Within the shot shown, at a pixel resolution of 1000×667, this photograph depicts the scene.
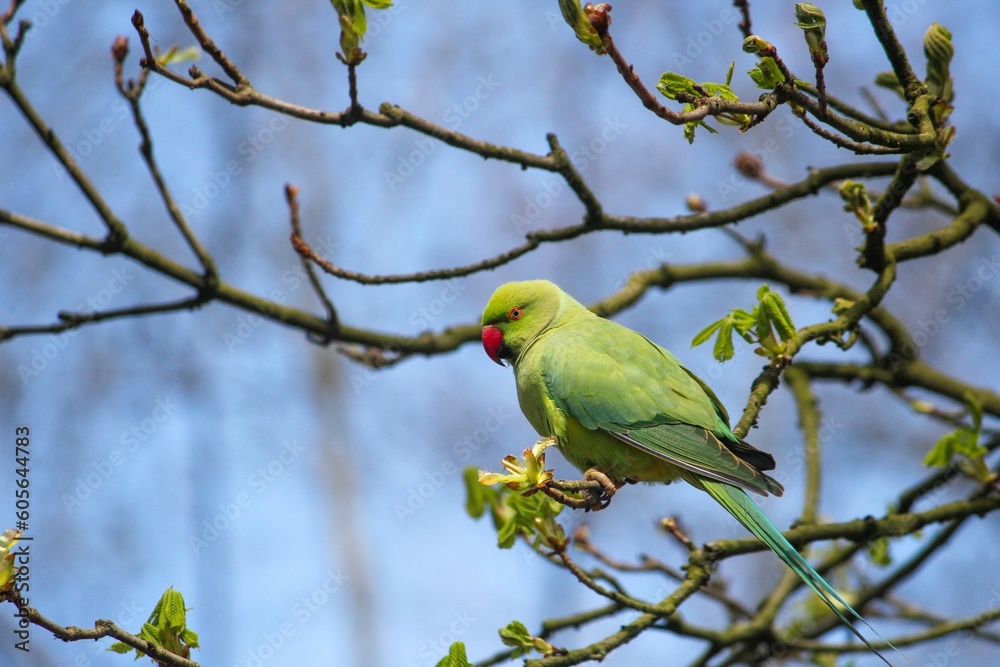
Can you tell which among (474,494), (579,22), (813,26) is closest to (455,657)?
(474,494)

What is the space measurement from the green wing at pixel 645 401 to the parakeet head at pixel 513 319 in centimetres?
30

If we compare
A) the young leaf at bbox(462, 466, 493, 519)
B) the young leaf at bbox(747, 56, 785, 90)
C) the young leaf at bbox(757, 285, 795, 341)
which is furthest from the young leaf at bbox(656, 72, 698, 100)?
the young leaf at bbox(462, 466, 493, 519)

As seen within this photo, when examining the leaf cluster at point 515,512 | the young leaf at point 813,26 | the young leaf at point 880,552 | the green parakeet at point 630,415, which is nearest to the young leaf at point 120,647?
the leaf cluster at point 515,512

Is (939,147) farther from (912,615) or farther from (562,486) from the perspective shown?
(912,615)

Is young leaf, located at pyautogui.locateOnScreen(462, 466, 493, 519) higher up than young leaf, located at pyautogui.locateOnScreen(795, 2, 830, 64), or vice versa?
young leaf, located at pyautogui.locateOnScreen(795, 2, 830, 64)

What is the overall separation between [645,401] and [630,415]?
11 cm

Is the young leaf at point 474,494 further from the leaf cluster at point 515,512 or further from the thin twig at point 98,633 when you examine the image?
the thin twig at point 98,633

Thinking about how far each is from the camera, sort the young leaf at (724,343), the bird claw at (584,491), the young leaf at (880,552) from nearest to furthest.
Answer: the bird claw at (584,491) → the young leaf at (724,343) → the young leaf at (880,552)

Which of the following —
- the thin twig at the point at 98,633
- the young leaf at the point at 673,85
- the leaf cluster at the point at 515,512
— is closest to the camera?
the thin twig at the point at 98,633

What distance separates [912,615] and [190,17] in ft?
14.8

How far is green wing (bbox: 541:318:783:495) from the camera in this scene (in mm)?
3232

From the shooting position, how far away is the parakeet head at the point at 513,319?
421cm

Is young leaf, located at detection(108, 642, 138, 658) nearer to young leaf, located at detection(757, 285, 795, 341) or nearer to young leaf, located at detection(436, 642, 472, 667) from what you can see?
young leaf, located at detection(436, 642, 472, 667)

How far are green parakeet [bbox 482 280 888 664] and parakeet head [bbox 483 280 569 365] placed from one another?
0.12 m
